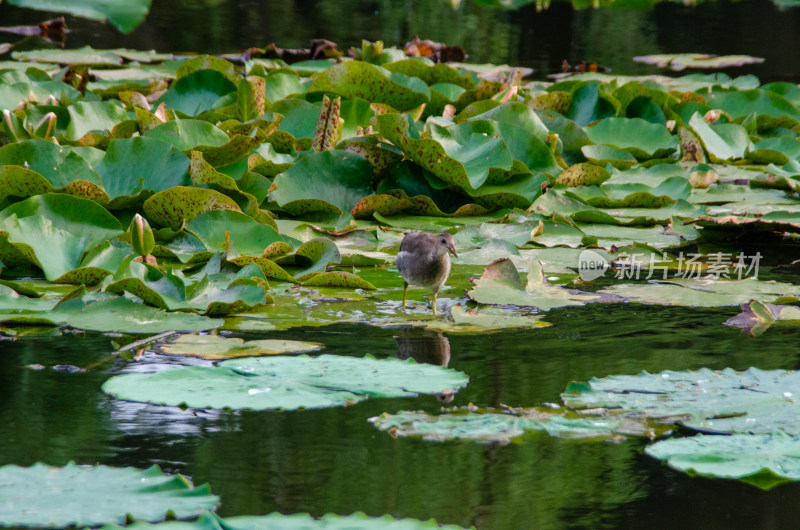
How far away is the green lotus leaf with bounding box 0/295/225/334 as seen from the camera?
249 centimetres

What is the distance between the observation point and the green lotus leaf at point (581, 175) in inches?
165

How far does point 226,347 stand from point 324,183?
1545 millimetres

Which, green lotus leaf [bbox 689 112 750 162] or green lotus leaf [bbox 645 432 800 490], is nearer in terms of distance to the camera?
green lotus leaf [bbox 645 432 800 490]

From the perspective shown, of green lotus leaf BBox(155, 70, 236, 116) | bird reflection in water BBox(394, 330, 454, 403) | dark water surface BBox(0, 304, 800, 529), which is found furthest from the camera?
green lotus leaf BBox(155, 70, 236, 116)

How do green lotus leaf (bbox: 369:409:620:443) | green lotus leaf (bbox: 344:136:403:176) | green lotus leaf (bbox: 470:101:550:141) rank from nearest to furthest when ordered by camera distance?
green lotus leaf (bbox: 369:409:620:443), green lotus leaf (bbox: 344:136:403:176), green lotus leaf (bbox: 470:101:550:141)

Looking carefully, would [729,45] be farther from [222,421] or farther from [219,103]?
[222,421]

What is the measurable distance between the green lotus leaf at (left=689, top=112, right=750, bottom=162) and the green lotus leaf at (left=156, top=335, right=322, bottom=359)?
10.2ft

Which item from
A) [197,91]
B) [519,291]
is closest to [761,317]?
→ [519,291]

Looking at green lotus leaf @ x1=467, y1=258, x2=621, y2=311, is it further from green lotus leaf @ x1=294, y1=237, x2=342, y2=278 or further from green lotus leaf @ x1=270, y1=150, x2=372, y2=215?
green lotus leaf @ x1=270, y1=150, x2=372, y2=215

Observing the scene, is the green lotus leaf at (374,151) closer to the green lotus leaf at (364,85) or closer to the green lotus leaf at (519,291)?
the green lotus leaf at (364,85)

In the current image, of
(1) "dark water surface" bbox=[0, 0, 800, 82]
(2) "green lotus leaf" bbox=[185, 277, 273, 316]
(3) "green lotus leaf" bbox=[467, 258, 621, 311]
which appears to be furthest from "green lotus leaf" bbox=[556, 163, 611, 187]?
(1) "dark water surface" bbox=[0, 0, 800, 82]

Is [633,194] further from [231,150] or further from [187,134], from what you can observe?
[187,134]

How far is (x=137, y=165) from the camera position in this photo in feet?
11.5

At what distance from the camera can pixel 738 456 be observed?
168 centimetres
